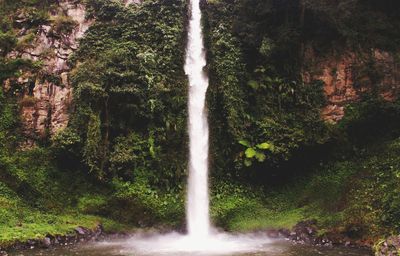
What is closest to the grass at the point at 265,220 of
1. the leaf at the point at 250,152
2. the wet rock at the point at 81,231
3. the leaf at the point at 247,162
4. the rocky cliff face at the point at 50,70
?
the leaf at the point at 247,162

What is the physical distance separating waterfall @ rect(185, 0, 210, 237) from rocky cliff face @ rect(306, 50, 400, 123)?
5.05m

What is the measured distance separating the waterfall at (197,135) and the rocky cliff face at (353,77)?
199 inches

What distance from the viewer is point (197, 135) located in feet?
61.1

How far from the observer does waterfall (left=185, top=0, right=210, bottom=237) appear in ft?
56.0

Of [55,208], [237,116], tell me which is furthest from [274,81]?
[55,208]

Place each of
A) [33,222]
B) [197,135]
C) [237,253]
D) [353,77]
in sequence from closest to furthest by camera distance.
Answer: [237,253], [33,222], [353,77], [197,135]

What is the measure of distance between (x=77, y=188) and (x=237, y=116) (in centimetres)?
723

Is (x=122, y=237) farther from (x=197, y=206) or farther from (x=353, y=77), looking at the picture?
(x=353, y=77)

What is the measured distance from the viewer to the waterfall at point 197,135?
17062 millimetres

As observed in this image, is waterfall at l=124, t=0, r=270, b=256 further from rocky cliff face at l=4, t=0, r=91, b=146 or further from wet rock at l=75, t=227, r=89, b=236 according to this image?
rocky cliff face at l=4, t=0, r=91, b=146

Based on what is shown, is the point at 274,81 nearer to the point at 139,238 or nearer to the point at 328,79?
the point at 328,79

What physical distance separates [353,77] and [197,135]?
711 centimetres

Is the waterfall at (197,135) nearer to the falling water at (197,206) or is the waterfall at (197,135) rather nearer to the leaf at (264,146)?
the falling water at (197,206)

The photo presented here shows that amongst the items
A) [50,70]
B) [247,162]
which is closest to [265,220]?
[247,162]
